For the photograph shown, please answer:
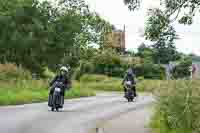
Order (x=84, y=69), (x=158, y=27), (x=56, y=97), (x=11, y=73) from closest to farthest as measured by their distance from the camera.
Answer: (x=158, y=27) < (x=56, y=97) < (x=11, y=73) < (x=84, y=69)

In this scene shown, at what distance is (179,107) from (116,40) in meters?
79.8

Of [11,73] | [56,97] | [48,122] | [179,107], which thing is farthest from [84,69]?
[179,107]

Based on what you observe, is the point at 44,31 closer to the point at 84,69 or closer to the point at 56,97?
the point at 84,69

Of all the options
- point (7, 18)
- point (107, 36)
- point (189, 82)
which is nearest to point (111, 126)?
point (189, 82)

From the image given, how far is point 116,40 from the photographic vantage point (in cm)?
9238

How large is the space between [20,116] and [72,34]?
167 ft

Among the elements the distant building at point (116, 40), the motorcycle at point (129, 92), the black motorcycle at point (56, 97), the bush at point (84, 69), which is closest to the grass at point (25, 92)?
the black motorcycle at point (56, 97)

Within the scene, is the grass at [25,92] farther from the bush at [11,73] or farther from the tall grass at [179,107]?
the tall grass at [179,107]

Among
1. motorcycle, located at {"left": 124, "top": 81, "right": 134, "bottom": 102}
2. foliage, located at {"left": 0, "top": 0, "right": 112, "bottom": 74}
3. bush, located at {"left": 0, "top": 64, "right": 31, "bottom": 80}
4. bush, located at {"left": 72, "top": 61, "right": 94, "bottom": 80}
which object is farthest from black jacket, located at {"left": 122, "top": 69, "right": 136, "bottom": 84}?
bush, located at {"left": 72, "top": 61, "right": 94, "bottom": 80}

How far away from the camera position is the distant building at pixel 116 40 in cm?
8105

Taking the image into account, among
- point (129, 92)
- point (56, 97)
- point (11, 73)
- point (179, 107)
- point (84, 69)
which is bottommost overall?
point (129, 92)

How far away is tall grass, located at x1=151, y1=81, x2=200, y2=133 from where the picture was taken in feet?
39.6

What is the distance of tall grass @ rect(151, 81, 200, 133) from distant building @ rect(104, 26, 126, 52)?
6247 centimetres

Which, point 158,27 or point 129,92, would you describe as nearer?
point 158,27
